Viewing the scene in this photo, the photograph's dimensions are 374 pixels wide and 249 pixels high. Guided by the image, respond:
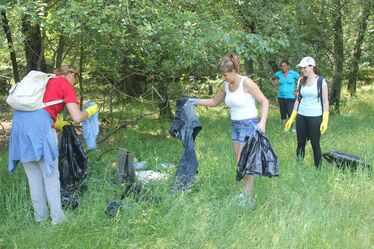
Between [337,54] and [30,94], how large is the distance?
12422mm

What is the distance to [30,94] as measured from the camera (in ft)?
13.3

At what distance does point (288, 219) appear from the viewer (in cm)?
413

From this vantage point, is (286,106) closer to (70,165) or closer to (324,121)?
(324,121)

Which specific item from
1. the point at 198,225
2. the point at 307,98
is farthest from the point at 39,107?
the point at 307,98

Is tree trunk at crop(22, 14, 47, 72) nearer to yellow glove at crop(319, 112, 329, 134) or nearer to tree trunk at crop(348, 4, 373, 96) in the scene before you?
yellow glove at crop(319, 112, 329, 134)

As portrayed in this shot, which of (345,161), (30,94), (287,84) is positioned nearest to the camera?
(30,94)

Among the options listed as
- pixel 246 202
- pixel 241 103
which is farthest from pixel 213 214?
pixel 241 103

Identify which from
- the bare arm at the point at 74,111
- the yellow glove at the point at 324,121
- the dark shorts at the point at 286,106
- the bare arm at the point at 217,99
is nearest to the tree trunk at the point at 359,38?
the dark shorts at the point at 286,106

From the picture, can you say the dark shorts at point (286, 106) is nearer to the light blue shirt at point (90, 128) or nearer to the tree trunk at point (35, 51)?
the tree trunk at point (35, 51)

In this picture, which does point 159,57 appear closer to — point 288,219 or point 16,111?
point 16,111

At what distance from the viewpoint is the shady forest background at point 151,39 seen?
4893 millimetres

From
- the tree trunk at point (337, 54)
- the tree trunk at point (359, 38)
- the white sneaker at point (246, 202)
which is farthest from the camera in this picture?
the tree trunk at point (359, 38)

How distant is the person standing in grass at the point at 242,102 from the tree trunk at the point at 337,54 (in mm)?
10131

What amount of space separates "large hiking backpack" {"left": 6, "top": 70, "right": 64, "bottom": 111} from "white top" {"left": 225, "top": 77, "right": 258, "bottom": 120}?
1759mm
